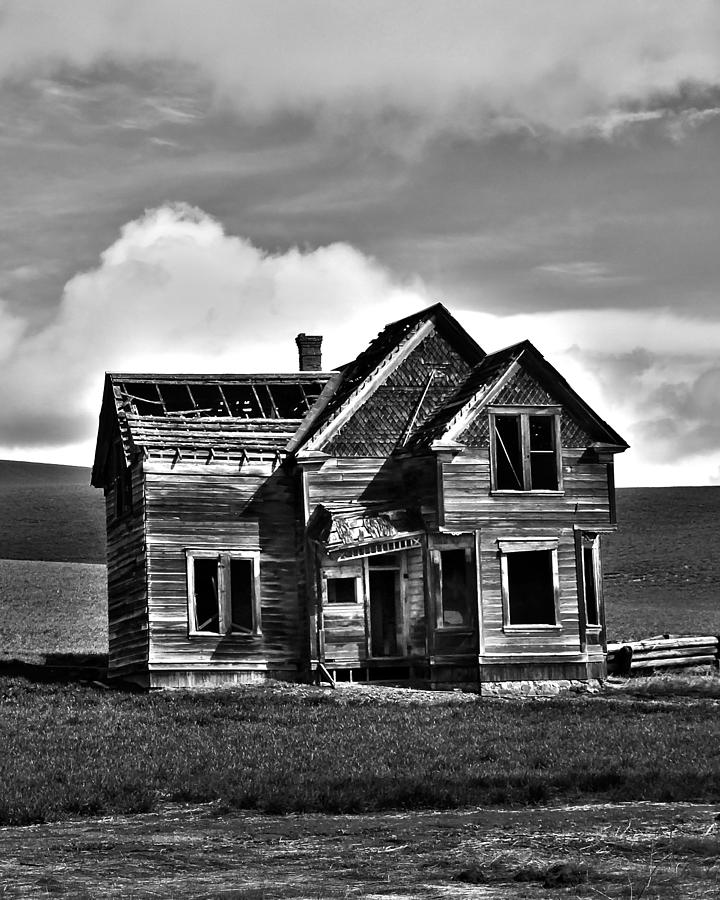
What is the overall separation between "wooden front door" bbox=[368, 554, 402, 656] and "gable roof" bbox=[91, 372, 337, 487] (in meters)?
3.84

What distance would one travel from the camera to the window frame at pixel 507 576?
36281 millimetres

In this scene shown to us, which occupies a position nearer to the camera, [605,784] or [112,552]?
[605,784]

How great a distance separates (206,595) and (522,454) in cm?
845

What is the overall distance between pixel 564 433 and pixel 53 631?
24459mm

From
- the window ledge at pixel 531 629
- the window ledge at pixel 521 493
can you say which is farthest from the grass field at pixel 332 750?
the window ledge at pixel 521 493

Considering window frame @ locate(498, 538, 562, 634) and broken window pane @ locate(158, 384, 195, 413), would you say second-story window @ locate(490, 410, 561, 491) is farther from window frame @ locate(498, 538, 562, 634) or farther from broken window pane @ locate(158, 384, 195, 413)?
broken window pane @ locate(158, 384, 195, 413)

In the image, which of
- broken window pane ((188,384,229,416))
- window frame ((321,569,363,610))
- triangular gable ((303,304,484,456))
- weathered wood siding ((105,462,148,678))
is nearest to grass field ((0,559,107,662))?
weathered wood siding ((105,462,148,678))

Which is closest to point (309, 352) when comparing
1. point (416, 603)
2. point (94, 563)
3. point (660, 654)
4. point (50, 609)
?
point (416, 603)

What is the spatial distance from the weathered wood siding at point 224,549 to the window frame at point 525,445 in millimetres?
4959

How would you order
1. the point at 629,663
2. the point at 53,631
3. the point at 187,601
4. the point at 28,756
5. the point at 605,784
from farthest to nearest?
the point at 53,631 < the point at 629,663 < the point at 187,601 < the point at 28,756 < the point at 605,784

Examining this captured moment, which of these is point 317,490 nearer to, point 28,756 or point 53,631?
point 28,756

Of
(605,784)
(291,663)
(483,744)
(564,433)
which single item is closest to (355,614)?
(291,663)

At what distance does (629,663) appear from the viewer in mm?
39594

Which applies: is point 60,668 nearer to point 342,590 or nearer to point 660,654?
point 342,590
